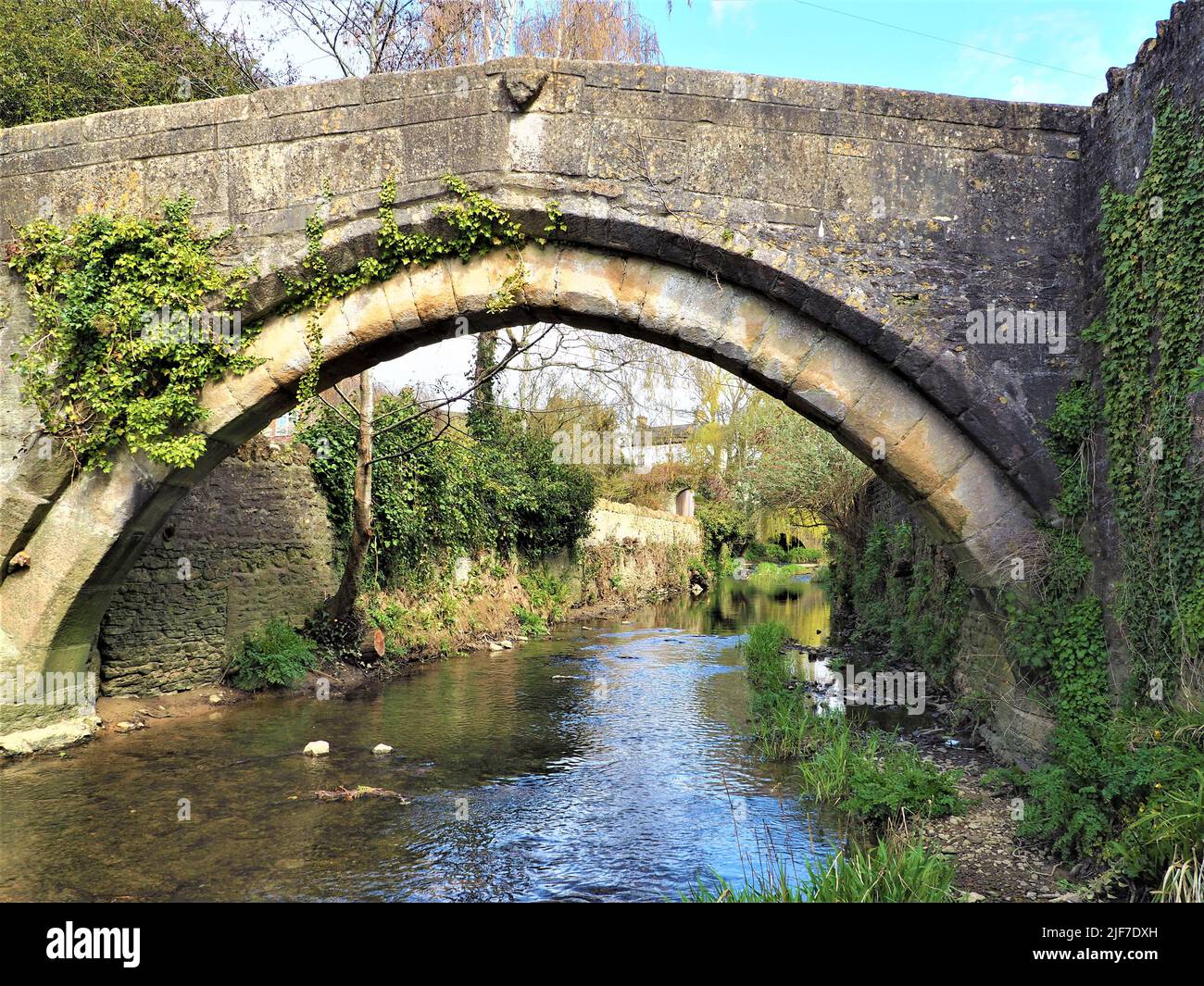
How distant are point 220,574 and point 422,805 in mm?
4290

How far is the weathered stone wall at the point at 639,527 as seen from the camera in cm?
1797

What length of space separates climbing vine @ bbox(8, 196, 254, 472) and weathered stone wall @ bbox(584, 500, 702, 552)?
1159 cm

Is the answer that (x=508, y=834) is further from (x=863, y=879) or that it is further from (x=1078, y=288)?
(x=1078, y=288)

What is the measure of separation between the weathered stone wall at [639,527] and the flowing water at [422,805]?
9113 millimetres

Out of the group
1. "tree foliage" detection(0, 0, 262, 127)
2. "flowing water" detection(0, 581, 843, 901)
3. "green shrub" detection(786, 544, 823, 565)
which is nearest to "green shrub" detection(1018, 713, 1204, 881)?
"flowing water" detection(0, 581, 843, 901)

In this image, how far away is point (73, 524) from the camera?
5.93m

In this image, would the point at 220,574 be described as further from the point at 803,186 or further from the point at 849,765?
the point at 803,186

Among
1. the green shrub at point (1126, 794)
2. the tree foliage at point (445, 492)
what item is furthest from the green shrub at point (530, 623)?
the green shrub at point (1126, 794)

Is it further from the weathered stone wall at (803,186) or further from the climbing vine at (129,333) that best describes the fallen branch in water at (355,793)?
the weathered stone wall at (803,186)

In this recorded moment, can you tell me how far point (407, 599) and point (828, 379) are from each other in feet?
23.9

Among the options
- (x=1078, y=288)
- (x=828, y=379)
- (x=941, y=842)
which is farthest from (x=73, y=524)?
(x=1078, y=288)

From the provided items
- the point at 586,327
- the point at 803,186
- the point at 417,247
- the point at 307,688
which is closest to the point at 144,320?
the point at 417,247

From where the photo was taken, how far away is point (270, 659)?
8.71 m
